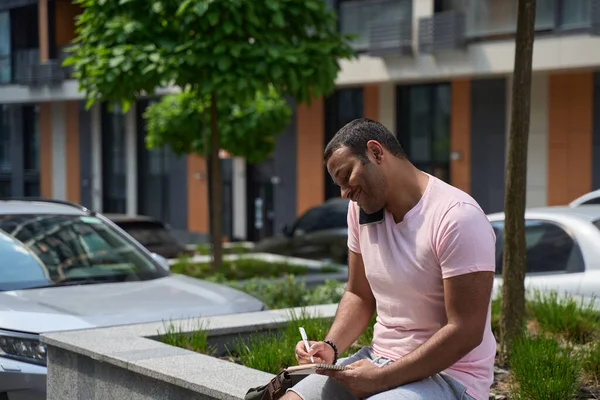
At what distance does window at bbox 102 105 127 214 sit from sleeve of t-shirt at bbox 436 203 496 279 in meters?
34.6

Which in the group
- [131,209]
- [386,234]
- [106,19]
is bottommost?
[131,209]

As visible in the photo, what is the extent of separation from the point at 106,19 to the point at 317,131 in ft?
52.4

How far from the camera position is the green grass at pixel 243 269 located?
45.6ft

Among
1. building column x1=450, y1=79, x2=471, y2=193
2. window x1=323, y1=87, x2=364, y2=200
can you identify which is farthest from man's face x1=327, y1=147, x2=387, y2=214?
window x1=323, y1=87, x2=364, y2=200

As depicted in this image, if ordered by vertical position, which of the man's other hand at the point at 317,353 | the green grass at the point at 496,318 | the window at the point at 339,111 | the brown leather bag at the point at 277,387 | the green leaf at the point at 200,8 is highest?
the green leaf at the point at 200,8

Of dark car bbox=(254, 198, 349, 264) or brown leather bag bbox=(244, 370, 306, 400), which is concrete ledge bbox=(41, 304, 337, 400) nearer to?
brown leather bag bbox=(244, 370, 306, 400)

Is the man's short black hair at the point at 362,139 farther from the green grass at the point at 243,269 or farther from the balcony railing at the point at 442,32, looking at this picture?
the balcony railing at the point at 442,32

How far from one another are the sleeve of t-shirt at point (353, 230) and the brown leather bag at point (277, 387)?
550mm

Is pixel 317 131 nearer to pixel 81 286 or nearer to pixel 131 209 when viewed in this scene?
pixel 131 209

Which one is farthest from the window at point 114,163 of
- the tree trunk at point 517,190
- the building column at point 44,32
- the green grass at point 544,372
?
the green grass at point 544,372

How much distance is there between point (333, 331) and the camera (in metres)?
4.28

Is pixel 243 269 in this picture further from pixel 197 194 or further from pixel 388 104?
pixel 197 194

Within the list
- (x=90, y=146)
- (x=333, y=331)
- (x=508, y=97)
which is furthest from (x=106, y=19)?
(x=90, y=146)

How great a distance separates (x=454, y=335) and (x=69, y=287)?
13.9 ft
